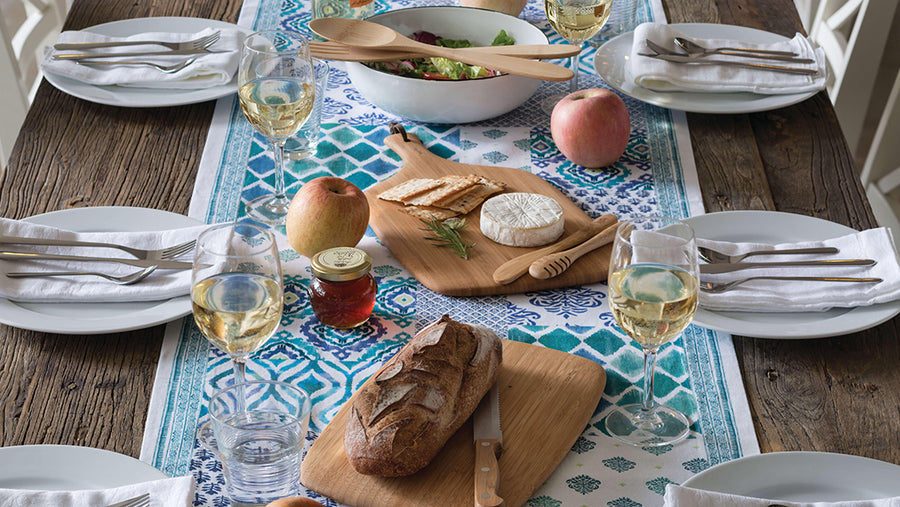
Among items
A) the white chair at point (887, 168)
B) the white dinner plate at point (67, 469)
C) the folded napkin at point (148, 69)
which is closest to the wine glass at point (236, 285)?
the white dinner plate at point (67, 469)

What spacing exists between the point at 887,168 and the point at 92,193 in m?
2.78

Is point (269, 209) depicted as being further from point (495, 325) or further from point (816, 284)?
point (816, 284)

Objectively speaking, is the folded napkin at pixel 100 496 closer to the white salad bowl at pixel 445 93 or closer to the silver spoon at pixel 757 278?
the silver spoon at pixel 757 278

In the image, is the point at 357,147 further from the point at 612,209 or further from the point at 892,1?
the point at 892,1

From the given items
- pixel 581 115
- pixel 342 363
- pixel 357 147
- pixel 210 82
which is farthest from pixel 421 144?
pixel 342 363

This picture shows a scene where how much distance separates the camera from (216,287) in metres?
0.97

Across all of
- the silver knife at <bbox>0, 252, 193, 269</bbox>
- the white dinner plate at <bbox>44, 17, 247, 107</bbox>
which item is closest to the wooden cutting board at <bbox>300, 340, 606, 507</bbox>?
the silver knife at <bbox>0, 252, 193, 269</bbox>

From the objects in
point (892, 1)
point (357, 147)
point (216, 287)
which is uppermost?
point (216, 287)

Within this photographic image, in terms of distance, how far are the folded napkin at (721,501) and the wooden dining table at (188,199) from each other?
136mm

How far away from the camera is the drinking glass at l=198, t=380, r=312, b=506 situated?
0.94m

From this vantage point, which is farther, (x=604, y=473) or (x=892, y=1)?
(x=892, y=1)

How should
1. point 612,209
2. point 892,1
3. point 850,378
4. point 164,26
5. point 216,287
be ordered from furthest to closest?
point 892,1
point 164,26
point 612,209
point 850,378
point 216,287

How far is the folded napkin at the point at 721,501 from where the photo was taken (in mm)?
887

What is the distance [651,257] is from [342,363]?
0.44m
